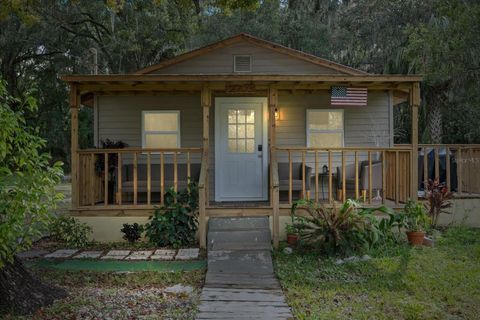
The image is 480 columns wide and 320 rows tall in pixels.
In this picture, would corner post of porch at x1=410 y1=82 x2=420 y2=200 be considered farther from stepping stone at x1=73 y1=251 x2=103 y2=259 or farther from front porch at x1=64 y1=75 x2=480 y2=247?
stepping stone at x1=73 y1=251 x2=103 y2=259

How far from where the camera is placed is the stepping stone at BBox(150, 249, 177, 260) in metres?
6.71

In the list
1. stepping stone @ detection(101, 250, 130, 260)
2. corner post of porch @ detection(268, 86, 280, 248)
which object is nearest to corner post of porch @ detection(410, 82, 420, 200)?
corner post of porch @ detection(268, 86, 280, 248)

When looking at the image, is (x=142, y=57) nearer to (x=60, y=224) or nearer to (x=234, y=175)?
(x=234, y=175)

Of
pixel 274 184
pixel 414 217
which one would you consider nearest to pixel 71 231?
pixel 274 184

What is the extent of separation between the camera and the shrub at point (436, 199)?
8.18m

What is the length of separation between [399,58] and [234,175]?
999 cm

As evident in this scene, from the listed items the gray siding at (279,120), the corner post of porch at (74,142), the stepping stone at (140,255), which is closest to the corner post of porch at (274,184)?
the gray siding at (279,120)

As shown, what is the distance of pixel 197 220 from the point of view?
7715 mm

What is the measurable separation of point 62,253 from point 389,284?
4826 mm

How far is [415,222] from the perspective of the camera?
745 centimetres

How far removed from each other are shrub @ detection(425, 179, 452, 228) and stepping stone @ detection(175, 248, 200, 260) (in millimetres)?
4338

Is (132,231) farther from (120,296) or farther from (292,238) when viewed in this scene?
(120,296)

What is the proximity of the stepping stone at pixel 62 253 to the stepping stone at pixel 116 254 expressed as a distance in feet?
1.85

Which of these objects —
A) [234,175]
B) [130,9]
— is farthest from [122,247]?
[130,9]
